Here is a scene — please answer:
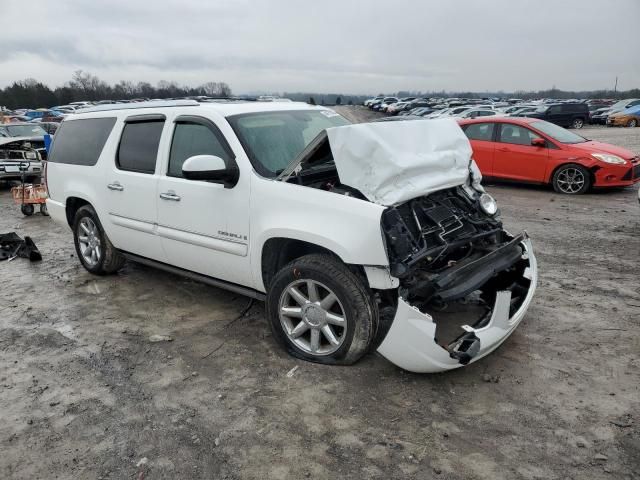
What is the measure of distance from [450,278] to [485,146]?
7.79m

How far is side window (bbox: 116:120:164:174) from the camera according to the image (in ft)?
15.1

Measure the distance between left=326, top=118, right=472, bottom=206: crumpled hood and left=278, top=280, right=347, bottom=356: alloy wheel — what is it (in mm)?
765

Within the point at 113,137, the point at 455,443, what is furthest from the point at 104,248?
the point at 455,443

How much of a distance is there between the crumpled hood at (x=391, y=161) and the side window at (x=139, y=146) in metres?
1.91

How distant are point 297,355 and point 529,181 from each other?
25.8 ft

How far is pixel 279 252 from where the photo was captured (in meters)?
3.78

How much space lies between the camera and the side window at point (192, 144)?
13.4ft

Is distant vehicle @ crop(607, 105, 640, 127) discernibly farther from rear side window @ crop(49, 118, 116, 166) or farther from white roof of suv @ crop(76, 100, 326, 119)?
rear side window @ crop(49, 118, 116, 166)

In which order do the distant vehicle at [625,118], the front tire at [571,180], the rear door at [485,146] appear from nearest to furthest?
1. the front tire at [571,180]
2. the rear door at [485,146]
3. the distant vehicle at [625,118]

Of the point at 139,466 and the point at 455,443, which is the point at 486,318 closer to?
the point at 455,443

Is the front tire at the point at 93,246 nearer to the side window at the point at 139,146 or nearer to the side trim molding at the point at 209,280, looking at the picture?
the side trim molding at the point at 209,280

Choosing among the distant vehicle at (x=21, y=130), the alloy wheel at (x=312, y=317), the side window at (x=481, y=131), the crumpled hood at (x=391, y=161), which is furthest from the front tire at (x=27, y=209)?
the side window at (x=481, y=131)

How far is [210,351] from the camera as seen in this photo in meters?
3.95

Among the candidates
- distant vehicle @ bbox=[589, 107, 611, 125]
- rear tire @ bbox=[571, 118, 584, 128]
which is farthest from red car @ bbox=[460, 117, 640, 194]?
distant vehicle @ bbox=[589, 107, 611, 125]
